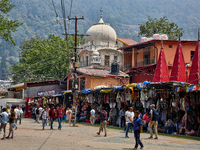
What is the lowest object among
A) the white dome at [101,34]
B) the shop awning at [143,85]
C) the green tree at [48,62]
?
the shop awning at [143,85]

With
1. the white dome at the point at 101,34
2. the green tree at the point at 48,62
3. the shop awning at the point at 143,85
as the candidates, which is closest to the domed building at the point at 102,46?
the white dome at the point at 101,34

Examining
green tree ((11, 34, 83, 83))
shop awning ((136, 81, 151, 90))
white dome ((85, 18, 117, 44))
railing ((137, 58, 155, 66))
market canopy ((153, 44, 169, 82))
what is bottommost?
shop awning ((136, 81, 151, 90))

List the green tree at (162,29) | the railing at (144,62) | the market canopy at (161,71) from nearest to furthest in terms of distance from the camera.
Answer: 1. the market canopy at (161,71)
2. the railing at (144,62)
3. the green tree at (162,29)

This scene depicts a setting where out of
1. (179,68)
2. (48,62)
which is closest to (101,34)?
(48,62)

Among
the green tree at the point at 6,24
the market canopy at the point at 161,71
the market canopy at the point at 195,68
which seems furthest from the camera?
the market canopy at the point at 161,71

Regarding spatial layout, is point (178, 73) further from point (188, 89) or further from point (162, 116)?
point (188, 89)

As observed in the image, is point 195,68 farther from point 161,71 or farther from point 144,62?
point 144,62

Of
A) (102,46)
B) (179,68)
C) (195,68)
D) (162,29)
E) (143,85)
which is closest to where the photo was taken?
(143,85)

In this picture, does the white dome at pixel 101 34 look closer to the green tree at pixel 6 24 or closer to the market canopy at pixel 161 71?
the market canopy at pixel 161 71

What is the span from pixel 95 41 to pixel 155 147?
141 feet

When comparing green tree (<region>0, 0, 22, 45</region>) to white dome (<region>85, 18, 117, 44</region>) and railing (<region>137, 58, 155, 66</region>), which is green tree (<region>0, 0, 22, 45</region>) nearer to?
railing (<region>137, 58, 155, 66</region>)

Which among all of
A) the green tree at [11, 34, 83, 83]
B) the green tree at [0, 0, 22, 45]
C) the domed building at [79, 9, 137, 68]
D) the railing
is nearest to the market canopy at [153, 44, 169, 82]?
the railing

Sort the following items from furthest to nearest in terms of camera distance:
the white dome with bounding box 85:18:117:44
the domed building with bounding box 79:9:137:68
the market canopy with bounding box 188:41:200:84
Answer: the white dome with bounding box 85:18:117:44 < the domed building with bounding box 79:9:137:68 < the market canopy with bounding box 188:41:200:84

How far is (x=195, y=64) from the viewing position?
34.4m
